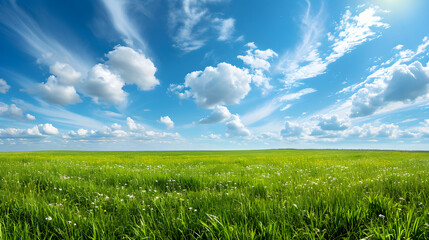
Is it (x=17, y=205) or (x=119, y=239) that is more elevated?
(x=17, y=205)

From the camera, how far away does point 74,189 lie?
5.17 meters

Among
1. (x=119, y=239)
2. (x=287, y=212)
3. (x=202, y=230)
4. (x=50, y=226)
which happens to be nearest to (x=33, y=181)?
(x=50, y=226)

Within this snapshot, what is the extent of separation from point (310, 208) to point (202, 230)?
193cm

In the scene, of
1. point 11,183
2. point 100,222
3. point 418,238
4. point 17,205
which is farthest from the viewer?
point 11,183

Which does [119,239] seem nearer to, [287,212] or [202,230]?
[202,230]

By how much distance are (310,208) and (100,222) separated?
11.2ft

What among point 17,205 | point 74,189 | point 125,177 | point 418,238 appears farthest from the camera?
point 125,177

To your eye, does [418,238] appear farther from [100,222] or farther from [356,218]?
[100,222]

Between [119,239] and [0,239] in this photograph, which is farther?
[119,239]

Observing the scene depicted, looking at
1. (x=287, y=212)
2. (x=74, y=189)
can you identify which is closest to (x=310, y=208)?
(x=287, y=212)

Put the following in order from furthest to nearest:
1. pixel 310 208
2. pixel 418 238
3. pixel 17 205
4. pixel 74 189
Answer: pixel 74 189, pixel 17 205, pixel 310 208, pixel 418 238

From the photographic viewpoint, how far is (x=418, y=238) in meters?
2.33

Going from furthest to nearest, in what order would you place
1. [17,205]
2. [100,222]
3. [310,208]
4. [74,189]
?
[74,189], [17,205], [310,208], [100,222]

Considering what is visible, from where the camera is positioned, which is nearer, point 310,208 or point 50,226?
point 50,226
